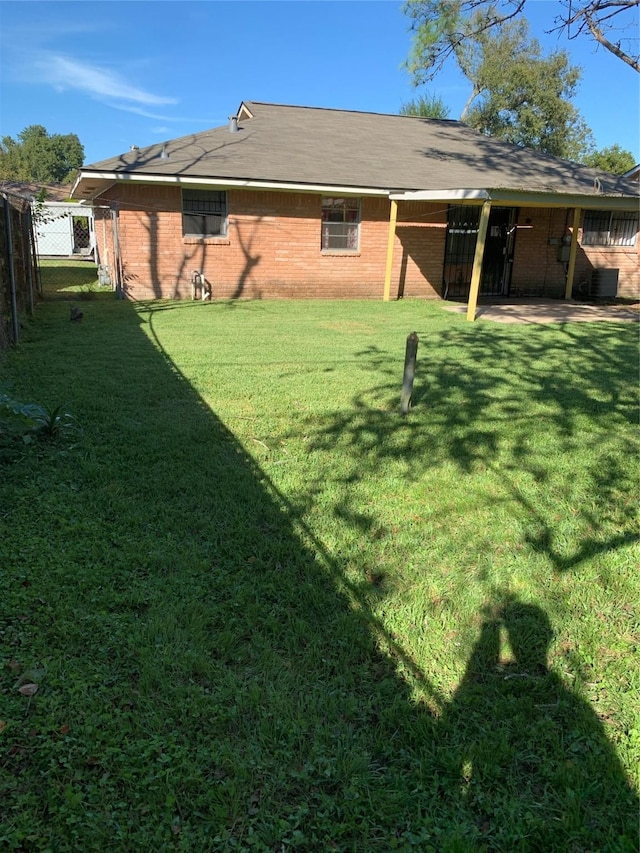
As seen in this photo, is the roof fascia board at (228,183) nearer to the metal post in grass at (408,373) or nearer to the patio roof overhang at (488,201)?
the patio roof overhang at (488,201)

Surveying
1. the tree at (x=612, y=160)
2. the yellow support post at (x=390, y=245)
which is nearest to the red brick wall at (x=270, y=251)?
the yellow support post at (x=390, y=245)

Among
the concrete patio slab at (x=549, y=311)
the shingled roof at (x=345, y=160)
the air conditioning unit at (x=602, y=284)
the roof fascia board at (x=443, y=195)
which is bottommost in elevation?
the concrete patio slab at (x=549, y=311)

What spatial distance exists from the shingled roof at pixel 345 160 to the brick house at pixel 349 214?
57mm

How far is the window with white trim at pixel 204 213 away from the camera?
48.5 ft

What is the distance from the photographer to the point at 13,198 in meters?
11.3

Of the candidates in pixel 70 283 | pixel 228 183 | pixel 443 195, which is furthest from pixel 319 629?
pixel 70 283

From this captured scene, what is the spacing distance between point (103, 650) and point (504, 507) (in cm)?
263

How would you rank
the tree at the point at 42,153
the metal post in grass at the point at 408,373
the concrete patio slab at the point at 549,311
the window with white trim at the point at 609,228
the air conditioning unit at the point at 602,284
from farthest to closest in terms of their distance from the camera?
the tree at the point at 42,153, the window with white trim at the point at 609,228, the air conditioning unit at the point at 602,284, the concrete patio slab at the point at 549,311, the metal post in grass at the point at 408,373

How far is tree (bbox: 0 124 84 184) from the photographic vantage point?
88700 mm

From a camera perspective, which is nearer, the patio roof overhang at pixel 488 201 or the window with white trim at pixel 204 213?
the patio roof overhang at pixel 488 201

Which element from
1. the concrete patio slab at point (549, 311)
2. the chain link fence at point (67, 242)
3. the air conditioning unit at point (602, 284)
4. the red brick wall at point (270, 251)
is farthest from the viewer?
the chain link fence at point (67, 242)

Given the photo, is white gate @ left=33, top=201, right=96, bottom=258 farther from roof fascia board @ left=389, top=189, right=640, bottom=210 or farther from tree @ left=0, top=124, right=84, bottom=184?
tree @ left=0, top=124, right=84, bottom=184

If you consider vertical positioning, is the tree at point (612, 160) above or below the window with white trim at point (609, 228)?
above

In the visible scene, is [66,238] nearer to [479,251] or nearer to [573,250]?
[573,250]
